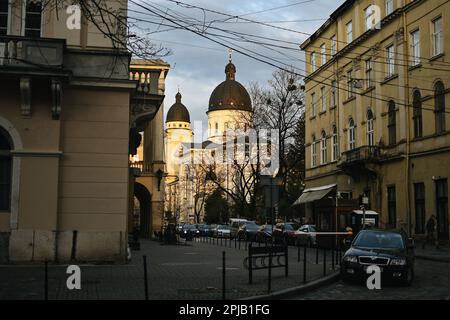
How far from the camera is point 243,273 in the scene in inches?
696

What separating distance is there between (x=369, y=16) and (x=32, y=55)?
32683 millimetres

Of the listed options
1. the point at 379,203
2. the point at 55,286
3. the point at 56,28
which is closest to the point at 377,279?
the point at 55,286

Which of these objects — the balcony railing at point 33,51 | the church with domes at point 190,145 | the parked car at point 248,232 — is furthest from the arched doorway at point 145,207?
the church with domes at point 190,145

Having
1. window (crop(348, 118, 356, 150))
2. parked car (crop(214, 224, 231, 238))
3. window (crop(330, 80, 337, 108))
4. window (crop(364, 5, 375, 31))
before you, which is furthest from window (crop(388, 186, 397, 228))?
parked car (crop(214, 224, 231, 238))

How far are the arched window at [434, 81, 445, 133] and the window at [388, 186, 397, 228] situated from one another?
6983 mm

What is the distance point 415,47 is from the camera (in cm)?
3878

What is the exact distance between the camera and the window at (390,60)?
41.2 m

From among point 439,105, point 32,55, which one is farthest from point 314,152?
point 32,55

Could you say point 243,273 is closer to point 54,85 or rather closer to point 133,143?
point 54,85

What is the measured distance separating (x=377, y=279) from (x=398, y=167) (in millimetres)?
25554

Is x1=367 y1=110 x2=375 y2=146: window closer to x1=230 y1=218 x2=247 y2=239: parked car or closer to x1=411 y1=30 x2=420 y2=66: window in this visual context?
x1=411 y1=30 x2=420 y2=66: window

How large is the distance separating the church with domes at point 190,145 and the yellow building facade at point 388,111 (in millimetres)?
35494

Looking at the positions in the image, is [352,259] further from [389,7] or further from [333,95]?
[333,95]

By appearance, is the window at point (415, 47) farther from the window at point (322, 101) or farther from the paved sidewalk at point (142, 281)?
the paved sidewalk at point (142, 281)
